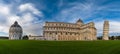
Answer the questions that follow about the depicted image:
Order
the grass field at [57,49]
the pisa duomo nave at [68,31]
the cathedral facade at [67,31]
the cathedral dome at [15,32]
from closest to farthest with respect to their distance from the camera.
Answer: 1. the grass field at [57,49]
2. the pisa duomo nave at [68,31]
3. the cathedral facade at [67,31]
4. the cathedral dome at [15,32]

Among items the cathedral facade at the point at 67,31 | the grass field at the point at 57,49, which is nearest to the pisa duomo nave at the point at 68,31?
the cathedral facade at the point at 67,31

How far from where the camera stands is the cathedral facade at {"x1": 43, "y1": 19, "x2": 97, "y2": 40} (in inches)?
5415

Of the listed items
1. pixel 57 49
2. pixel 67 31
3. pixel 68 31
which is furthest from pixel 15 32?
pixel 57 49

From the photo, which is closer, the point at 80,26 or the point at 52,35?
the point at 52,35

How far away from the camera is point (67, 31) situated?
145m

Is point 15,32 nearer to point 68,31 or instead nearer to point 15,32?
point 15,32

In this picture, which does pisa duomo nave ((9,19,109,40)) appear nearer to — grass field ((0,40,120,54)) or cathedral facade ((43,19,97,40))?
cathedral facade ((43,19,97,40))

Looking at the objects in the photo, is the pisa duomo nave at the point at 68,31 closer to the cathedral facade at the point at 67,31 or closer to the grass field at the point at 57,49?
the cathedral facade at the point at 67,31

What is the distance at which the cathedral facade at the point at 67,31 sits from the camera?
13754cm

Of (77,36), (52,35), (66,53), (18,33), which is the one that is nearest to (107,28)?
(77,36)

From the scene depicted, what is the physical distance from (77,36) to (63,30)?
12955mm

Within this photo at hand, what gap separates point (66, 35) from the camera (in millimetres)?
143125

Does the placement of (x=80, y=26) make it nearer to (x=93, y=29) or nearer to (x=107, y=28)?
(x=93, y=29)

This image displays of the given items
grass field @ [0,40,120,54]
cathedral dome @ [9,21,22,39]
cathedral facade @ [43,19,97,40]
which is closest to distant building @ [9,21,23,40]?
cathedral dome @ [9,21,22,39]
